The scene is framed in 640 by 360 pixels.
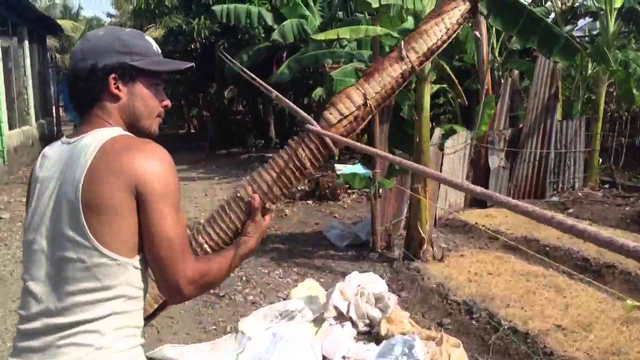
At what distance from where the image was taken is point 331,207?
9172 mm

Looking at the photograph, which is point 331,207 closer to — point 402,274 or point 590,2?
point 402,274

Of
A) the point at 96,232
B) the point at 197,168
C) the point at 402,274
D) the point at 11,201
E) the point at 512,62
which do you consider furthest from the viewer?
the point at 197,168

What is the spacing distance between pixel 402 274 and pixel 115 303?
481 centimetres

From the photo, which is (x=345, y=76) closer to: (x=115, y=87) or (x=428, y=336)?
(x=428, y=336)

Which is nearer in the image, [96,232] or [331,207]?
[96,232]

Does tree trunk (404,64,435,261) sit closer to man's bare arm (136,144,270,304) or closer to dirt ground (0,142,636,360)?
dirt ground (0,142,636,360)

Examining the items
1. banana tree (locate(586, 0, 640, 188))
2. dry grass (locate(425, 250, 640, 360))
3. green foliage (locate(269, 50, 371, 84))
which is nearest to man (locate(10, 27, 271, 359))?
dry grass (locate(425, 250, 640, 360))

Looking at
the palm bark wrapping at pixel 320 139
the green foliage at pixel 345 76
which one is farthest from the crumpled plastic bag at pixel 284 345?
the green foliage at pixel 345 76

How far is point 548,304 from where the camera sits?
17.9ft

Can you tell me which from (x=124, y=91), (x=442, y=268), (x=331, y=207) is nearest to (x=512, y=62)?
(x=331, y=207)

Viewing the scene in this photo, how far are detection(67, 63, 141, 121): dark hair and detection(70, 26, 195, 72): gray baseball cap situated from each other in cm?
1

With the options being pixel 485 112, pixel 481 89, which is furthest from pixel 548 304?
pixel 481 89

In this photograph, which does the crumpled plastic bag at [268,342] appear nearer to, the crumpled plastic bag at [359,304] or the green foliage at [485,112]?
the crumpled plastic bag at [359,304]

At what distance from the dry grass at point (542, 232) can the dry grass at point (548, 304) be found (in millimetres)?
647
